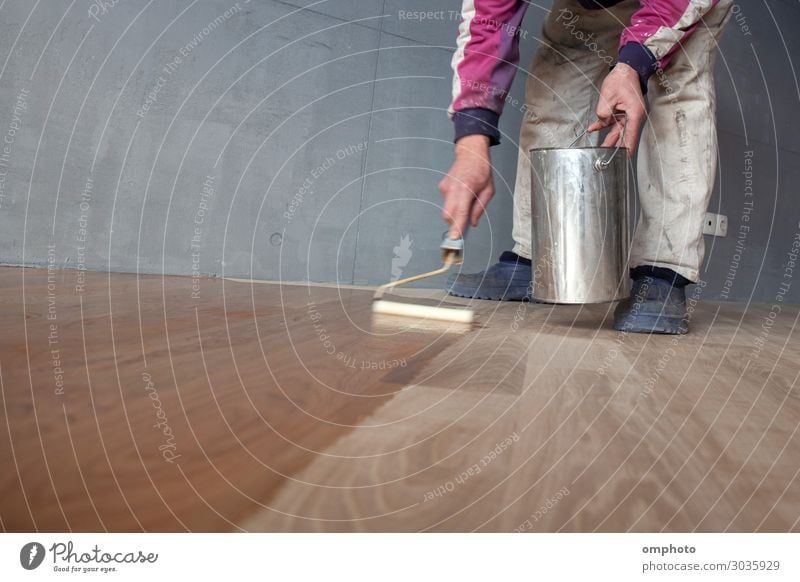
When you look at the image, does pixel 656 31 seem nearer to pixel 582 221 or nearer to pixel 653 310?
pixel 582 221

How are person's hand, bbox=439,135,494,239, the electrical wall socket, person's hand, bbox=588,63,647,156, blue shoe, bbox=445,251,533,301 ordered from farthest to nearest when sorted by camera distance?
the electrical wall socket → blue shoe, bbox=445,251,533,301 → person's hand, bbox=588,63,647,156 → person's hand, bbox=439,135,494,239

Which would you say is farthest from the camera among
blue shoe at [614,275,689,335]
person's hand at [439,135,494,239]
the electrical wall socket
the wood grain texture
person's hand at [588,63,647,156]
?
the electrical wall socket

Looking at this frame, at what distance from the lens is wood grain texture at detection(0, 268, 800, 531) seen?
1.05 feet

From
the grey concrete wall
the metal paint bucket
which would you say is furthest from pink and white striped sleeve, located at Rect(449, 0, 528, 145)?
the grey concrete wall

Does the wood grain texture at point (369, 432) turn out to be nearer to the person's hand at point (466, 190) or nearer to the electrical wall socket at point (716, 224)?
the person's hand at point (466, 190)

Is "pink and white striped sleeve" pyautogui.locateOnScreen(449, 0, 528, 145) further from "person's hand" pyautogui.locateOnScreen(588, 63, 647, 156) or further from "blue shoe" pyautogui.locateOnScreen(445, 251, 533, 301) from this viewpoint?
"blue shoe" pyautogui.locateOnScreen(445, 251, 533, 301)

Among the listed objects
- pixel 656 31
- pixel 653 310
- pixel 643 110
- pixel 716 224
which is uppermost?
pixel 656 31

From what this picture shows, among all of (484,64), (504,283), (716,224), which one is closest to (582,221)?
(484,64)

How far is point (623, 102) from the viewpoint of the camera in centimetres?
112

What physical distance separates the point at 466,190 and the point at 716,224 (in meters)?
2.01

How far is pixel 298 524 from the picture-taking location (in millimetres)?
300

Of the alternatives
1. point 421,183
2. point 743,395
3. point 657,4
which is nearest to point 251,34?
point 421,183

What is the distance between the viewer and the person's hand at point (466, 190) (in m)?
0.98

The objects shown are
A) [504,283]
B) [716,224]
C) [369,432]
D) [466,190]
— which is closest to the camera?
[369,432]
